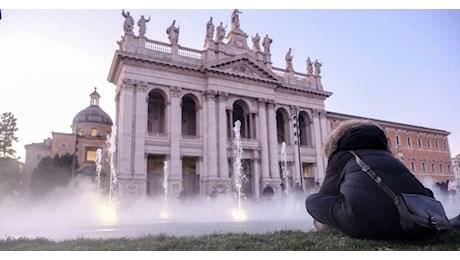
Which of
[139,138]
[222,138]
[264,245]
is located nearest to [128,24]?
[139,138]

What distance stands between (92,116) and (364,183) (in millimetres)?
50756

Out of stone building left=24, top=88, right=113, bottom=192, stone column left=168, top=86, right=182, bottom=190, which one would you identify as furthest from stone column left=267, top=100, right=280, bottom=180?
stone building left=24, top=88, right=113, bottom=192

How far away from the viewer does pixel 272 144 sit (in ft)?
103

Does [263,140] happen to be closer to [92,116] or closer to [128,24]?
[128,24]

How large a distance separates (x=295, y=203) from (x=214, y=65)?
14.1m

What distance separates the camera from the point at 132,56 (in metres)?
26.1

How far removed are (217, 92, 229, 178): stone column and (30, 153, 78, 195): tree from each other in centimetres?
1824

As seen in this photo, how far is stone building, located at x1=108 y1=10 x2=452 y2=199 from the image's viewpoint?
26172 mm

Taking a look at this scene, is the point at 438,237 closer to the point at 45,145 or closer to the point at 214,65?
the point at 214,65

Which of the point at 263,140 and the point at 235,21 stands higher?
the point at 235,21

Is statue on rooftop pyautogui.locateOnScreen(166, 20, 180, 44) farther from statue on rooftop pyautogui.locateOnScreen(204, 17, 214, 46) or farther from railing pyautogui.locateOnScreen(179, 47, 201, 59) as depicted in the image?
statue on rooftop pyautogui.locateOnScreen(204, 17, 214, 46)

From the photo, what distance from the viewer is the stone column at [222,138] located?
27.7 m

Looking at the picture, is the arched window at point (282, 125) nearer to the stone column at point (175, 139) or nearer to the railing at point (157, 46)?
the stone column at point (175, 139)

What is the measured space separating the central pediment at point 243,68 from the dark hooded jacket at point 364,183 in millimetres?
25047
